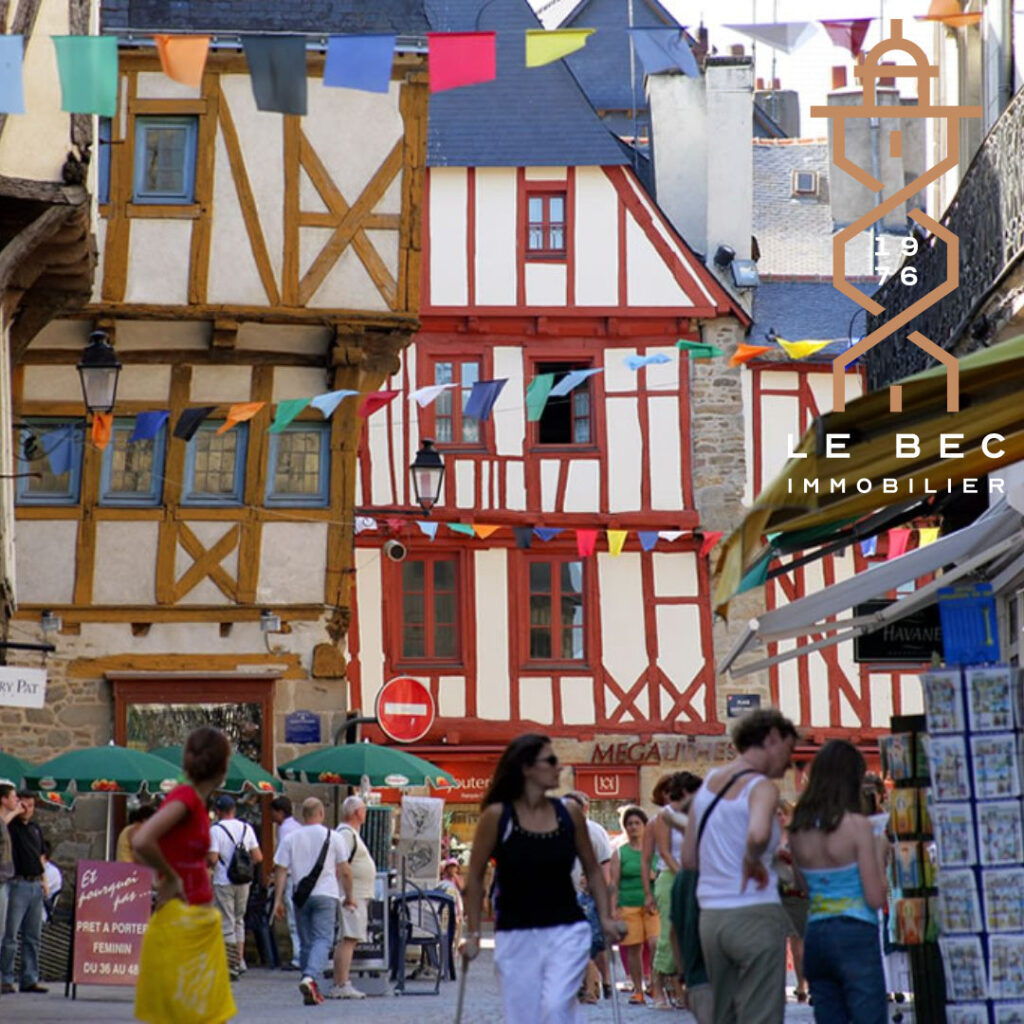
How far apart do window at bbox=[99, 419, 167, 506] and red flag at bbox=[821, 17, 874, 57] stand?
864 cm

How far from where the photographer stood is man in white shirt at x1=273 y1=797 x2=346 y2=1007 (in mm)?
15656

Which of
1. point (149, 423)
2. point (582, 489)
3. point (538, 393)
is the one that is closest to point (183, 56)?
point (149, 423)

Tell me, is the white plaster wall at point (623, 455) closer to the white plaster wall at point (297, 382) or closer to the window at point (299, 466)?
the window at point (299, 466)

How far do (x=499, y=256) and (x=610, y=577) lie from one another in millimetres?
4379

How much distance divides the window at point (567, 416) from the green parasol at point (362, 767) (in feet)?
35.4

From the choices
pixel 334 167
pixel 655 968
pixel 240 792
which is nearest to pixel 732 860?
pixel 655 968

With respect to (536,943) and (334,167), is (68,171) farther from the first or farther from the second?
(536,943)

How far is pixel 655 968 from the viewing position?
14.8m

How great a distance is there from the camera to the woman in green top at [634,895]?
1577 centimetres

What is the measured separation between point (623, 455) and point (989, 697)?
20220mm

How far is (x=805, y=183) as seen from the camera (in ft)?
119

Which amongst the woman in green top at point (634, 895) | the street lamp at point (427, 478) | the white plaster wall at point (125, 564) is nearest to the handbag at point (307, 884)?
the woman in green top at point (634, 895)

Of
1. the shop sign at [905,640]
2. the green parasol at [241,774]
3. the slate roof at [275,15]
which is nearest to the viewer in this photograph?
the shop sign at [905,640]

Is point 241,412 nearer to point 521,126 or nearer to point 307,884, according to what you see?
point 307,884
